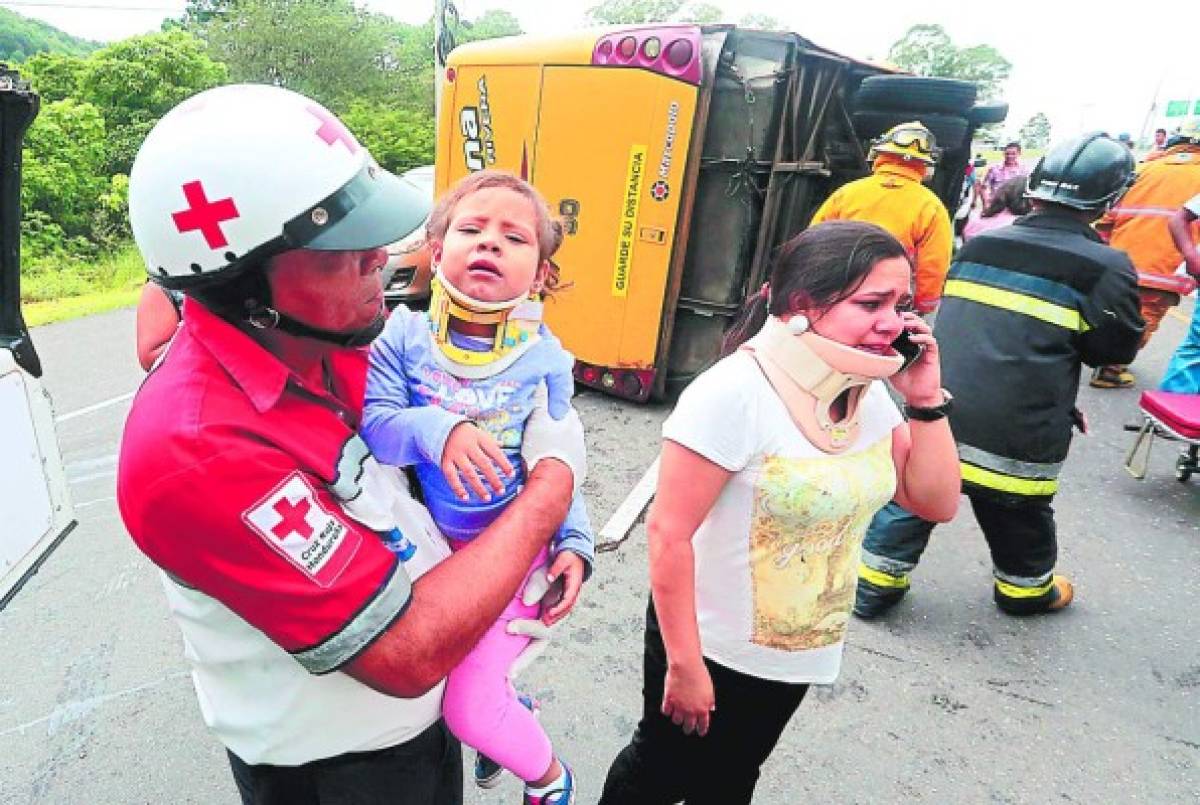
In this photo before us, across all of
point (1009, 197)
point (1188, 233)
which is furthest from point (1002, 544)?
point (1009, 197)

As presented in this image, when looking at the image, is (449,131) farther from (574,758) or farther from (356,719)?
(356,719)

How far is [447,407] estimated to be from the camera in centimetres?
150

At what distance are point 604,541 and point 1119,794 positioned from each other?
88.6 inches

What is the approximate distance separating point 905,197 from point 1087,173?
1.75m

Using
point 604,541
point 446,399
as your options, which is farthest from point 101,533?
point 446,399

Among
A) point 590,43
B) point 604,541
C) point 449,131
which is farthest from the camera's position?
point 449,131

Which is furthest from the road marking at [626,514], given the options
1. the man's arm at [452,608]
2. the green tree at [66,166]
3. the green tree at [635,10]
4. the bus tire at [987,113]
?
the green tree at [635,10]

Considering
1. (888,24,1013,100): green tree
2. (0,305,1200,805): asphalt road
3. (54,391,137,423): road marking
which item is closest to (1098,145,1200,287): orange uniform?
(0,305,1200,805): asphalt road

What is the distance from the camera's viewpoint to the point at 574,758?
2465mm

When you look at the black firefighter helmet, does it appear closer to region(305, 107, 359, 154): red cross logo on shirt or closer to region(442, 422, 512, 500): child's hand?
region(442, 422, 512, 500): child's hand

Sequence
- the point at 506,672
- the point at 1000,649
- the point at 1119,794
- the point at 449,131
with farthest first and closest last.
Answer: the point at 449,131 < the point at 1000,649 < the point at 1119,794 < the point at 506,672

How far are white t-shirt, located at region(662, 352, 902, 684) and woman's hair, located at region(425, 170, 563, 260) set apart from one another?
19.4 inches

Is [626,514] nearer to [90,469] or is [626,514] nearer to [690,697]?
[690,697]

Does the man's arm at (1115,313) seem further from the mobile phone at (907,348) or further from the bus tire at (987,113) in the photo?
the bus tire at (987,113)
